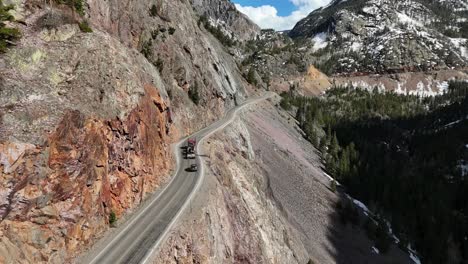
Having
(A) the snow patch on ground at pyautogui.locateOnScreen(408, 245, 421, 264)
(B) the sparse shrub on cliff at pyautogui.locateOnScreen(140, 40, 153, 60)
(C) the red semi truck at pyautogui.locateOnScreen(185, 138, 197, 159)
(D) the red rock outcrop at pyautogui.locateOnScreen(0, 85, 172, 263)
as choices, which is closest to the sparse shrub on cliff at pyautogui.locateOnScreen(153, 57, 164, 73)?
(B) the sparse shrub on cliff at pyautogui.locateOnScreen(140, 40, 153, 60)

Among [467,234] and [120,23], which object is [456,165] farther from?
[120,23]

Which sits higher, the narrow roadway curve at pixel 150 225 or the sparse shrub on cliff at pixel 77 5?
the sparse shrub on cliff at pixel 77 5

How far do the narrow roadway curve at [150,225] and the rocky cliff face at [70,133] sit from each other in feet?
3.65

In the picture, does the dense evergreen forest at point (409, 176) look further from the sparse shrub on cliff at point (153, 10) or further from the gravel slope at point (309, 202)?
the sparse shrub on cliff at point (153, 10)

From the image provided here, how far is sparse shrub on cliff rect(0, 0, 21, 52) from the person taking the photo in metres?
26.7

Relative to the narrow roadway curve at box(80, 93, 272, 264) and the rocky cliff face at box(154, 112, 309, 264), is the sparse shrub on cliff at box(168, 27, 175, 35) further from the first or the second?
the narrow roadway curve at box(80, 93, 272, 264)

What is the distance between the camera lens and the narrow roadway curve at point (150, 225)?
25416 millimetres

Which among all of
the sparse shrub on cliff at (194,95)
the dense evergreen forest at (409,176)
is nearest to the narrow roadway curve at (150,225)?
the sparse shrub on cliff at (194,95)

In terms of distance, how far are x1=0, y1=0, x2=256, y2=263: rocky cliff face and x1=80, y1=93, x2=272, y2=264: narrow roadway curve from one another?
1.11m

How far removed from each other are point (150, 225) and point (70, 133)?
344 inches

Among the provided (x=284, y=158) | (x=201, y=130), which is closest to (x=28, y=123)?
(x=201, y=130)

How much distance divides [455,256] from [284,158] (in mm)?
49841

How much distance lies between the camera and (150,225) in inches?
1152

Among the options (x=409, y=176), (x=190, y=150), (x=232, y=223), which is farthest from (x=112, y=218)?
(x=409, y=176)
